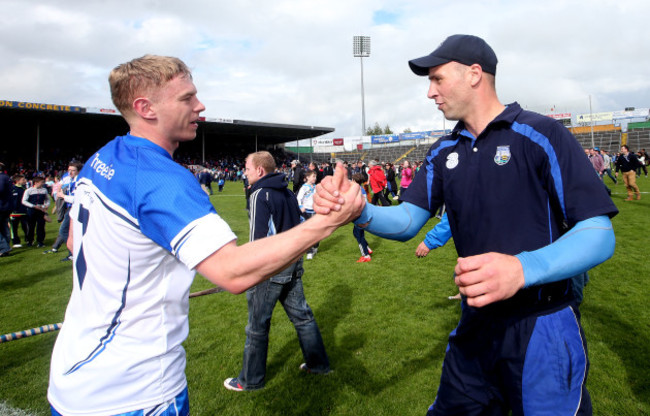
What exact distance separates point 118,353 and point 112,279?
0.98ft

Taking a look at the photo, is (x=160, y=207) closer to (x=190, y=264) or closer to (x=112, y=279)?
(x=190, y=264)

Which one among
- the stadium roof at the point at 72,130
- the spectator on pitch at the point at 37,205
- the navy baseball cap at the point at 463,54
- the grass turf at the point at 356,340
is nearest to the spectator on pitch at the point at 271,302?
the grass turf at the point at 356,340

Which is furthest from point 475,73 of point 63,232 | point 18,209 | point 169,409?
point 18,209

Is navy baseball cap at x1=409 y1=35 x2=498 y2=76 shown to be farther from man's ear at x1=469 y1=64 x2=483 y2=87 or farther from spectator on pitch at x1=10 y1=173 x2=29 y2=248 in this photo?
→ spectator on pitch at x1=10 y1=173 x2=29 y2=248

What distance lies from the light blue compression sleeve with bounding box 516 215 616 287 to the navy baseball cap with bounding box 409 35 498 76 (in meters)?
0.98

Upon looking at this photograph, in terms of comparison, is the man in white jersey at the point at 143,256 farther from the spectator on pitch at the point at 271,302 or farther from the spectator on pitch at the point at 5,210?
the spectator on pitch at the point at 5,210

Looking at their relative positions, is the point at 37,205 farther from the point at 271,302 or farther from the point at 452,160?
the point at 452,160

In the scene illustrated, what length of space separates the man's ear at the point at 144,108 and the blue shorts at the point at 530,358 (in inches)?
74.5

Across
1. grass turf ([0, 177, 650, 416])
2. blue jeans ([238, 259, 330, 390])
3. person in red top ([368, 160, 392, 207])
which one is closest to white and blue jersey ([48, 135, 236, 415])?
blue jeans ([238, 259, 330, 390])

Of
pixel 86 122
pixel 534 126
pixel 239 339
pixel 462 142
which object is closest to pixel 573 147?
pixel 534 126

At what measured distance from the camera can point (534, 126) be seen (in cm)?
194

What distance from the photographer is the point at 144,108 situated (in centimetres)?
177

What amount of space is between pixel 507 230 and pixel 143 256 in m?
1.66

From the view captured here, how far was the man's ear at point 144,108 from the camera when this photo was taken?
5.76 ft
